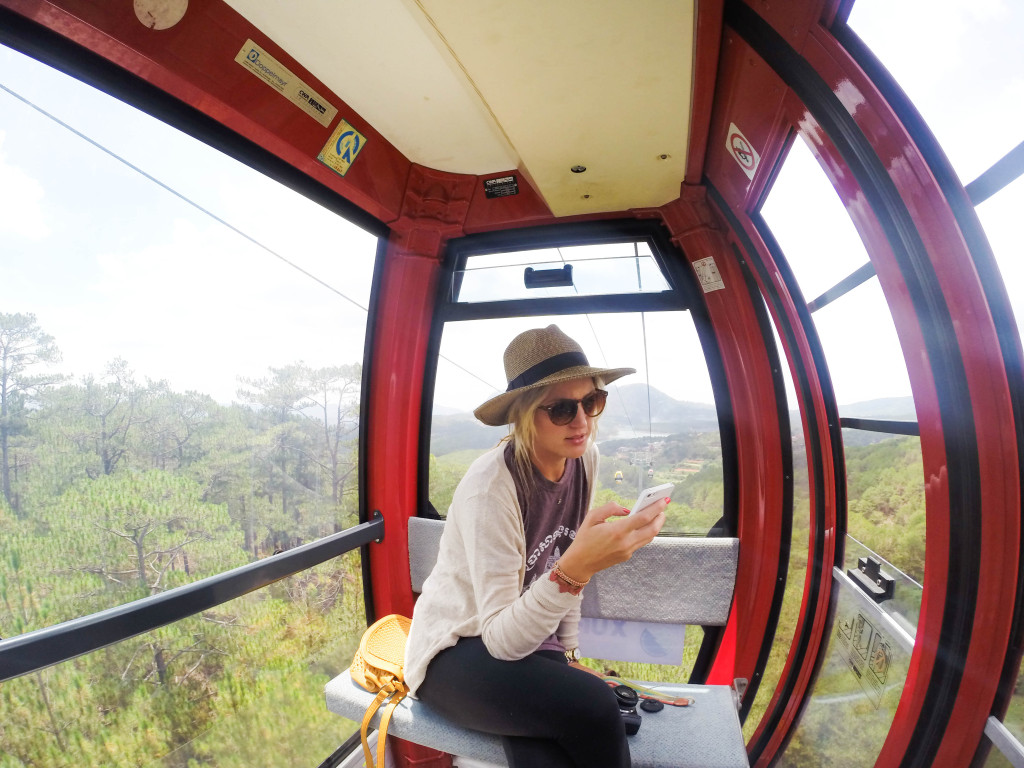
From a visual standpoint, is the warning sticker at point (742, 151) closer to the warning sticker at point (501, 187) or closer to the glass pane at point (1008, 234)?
the glass pane at point (1008, 234)

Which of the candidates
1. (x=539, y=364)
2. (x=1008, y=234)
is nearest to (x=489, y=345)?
(x=539, y=364)

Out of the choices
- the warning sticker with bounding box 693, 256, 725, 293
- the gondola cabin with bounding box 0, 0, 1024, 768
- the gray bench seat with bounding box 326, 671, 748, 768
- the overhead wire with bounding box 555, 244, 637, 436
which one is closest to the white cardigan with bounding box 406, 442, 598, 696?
the gray bench seat with bounding box 326, 671, 748, 768

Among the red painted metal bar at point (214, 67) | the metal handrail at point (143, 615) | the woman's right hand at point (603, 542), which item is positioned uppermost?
the red painted metal bar at point (214, 67)

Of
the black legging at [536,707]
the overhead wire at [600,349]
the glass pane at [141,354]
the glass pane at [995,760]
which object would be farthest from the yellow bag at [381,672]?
the glass pane at [995,760]

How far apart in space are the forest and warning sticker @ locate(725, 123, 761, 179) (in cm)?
91

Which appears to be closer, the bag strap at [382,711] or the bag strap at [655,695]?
the bag strap at [382,711]

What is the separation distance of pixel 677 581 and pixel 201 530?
1886 millimetres

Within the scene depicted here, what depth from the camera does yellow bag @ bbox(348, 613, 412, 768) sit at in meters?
1.65

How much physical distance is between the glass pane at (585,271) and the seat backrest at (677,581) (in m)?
1.16

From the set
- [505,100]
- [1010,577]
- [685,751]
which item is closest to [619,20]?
[505,100]

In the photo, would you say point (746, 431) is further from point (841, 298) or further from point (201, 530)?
point (201, 530)

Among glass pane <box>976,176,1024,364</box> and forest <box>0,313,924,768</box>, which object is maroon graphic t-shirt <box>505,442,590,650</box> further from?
glass pane <box>976,176,1024,364</box>

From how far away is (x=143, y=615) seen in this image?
159 centimetres

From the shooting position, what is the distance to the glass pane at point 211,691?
148 centimetres
